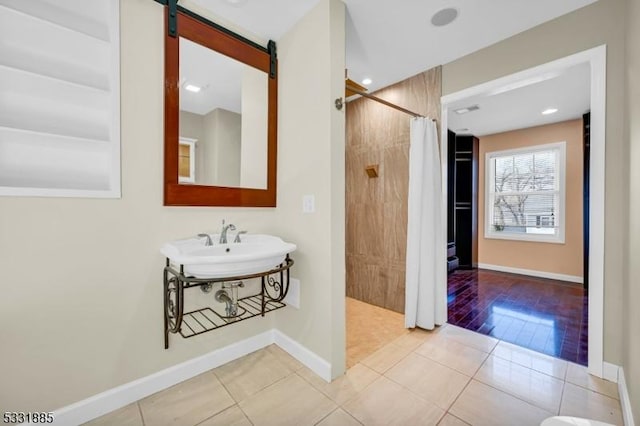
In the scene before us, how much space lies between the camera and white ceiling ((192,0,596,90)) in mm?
1723

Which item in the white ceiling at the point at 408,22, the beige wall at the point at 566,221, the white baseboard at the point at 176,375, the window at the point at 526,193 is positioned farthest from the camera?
the window at the point at 526,193

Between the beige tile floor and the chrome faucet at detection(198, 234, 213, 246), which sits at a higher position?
the chrome faucet at detection(198, 234, 213, 246)

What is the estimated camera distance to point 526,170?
4.44m

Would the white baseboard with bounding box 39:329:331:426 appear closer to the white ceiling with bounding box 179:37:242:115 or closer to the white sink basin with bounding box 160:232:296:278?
the white sink basin with bounding box 160:232:296:278

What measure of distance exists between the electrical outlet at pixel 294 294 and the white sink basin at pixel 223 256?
1.16 feet

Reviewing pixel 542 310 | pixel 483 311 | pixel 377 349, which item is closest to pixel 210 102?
pixel 377 349

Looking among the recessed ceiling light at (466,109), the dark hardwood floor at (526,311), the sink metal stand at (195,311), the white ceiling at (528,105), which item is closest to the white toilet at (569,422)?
the sink metal stand at (195,311)

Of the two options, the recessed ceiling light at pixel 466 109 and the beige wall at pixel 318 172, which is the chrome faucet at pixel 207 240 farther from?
the recessed ceiling light at pixel 466 109

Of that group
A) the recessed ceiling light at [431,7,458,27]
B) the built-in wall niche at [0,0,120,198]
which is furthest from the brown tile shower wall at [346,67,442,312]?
the built-in wall niche at [0,0,120,198]

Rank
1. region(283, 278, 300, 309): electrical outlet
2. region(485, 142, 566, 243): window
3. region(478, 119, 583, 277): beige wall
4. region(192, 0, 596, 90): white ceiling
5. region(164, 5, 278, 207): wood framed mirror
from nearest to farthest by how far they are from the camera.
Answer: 1. region(164, 5, 278, 207): wood framed mirror
2. region(192, 0, 596, 90): white ceiling
3. region(283, 278, 300, 309): electrical outlet
4. region(478, 119, 583, 277): beige wall
5. region(485, 142, 566, 243): window

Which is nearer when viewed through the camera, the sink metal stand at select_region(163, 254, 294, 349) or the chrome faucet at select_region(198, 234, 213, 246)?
the sink metal stand at select_region(163, 254, 294, 349)

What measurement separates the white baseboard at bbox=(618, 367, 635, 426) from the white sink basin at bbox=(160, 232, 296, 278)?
6.05 feet

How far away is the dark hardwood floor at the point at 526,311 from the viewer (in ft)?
7.11

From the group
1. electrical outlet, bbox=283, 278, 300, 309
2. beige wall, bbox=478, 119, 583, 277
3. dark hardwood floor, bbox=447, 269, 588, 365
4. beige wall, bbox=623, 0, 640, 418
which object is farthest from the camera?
beige wall, bbox=478, 119, 583, 277
